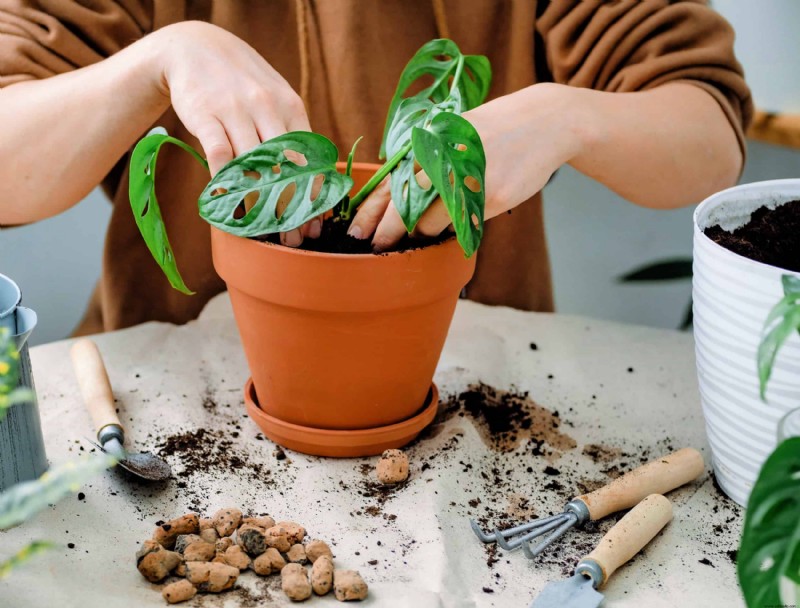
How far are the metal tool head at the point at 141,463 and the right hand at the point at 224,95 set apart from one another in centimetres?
23

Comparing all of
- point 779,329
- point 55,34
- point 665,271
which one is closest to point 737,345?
point 779,329

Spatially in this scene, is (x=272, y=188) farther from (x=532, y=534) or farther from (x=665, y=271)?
(x=665, y=271)

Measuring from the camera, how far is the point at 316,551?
677 mm

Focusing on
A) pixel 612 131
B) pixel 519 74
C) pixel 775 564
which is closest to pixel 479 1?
pixel 519 74

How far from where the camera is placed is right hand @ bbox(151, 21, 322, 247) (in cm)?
76

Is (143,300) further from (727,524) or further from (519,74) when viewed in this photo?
(727,524)

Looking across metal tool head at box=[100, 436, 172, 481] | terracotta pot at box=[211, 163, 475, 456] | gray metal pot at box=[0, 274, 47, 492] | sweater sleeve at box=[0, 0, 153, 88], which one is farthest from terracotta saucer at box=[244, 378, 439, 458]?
sweater sleeve at box=[0, 0, 153, 88]

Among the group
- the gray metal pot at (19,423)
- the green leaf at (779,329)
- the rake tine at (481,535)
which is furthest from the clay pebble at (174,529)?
the green leaf at (779,329)

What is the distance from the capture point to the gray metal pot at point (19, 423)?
68 centimetres

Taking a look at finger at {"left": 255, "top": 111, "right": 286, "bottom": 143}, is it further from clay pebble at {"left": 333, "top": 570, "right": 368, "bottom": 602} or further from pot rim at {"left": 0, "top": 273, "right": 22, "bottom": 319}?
clay pebble at {"left": 333, "top": 570, "right": 368, "bottom": 602}

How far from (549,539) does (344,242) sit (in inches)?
12.2

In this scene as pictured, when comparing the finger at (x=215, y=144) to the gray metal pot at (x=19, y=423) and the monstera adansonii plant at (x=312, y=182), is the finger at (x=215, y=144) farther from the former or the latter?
the gray metal pot at (x=19, y=423)

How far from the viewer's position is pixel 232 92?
785mm

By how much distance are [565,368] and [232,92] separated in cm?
50
